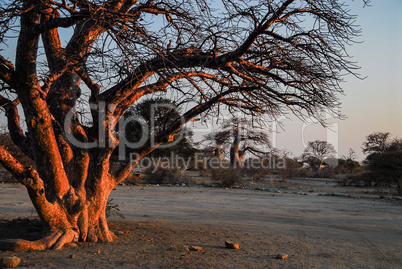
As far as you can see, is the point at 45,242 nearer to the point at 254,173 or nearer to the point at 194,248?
the point at 194,248

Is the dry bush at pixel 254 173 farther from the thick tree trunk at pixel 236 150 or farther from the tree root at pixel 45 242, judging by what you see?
the tree root at pixel 45 242

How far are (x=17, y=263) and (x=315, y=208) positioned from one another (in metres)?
10.7

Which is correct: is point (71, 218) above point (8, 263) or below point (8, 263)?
above

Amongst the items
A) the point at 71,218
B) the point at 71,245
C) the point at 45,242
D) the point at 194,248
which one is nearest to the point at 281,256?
the point at 194,248

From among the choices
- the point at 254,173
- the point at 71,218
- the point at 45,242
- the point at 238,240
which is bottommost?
the point at 238,240

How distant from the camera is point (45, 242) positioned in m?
5.52

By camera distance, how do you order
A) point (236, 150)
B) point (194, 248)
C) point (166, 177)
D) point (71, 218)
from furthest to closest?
1. point (236, 150)
2. point (166, 177)
3. point (71, 218)
4. point (194, 248)

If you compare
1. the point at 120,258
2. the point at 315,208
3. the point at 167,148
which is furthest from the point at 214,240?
the point at 167,148

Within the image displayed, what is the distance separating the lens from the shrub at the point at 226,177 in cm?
2445

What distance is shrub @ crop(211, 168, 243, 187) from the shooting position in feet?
80.2

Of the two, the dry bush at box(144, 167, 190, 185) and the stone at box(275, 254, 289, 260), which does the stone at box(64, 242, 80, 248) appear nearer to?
the stone at box(275, 254, 289, 260)

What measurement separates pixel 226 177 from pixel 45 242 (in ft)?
64.0

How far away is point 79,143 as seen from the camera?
246 inches

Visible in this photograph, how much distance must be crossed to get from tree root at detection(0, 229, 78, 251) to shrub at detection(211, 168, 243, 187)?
61.7 ft
